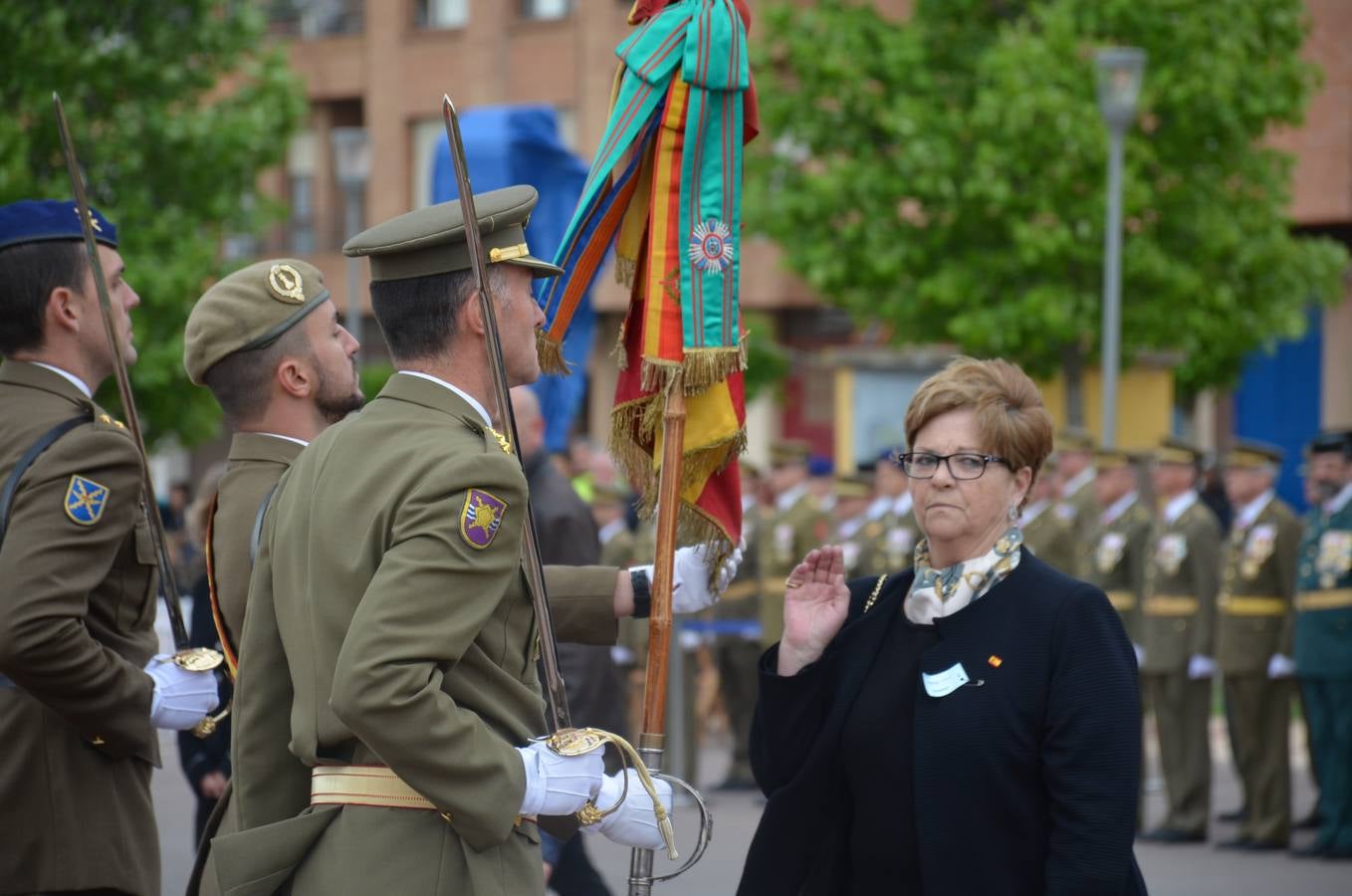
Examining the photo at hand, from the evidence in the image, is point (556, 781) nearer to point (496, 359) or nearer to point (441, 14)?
point (496, 359)

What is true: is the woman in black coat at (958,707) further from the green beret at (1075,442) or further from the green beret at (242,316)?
the green beret at (1075,442)

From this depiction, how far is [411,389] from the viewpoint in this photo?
324cm

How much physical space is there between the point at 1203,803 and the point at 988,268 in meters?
10.5

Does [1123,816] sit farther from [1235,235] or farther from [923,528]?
[1235,235]

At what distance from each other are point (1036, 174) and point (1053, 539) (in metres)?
8.89

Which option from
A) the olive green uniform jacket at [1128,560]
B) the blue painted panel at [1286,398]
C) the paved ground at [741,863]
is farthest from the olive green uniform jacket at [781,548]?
the blue painted panel at [1286,398]

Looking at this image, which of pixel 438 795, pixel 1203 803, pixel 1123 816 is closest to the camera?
pixel 438 795

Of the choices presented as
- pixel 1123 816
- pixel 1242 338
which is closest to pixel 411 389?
pixel 1123 816

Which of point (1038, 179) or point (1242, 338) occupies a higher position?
point (1038, 179)

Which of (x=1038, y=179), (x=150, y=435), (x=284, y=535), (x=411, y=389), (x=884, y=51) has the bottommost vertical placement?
(x=150, y=435)

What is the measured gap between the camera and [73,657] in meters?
3.84

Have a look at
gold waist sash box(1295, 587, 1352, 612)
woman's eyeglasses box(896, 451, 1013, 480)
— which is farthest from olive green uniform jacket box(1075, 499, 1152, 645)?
woman's eyeglasses box(896, 451, 1013, 480)

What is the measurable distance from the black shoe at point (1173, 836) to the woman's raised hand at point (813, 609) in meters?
7.53

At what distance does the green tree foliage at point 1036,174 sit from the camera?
19.3 metres
